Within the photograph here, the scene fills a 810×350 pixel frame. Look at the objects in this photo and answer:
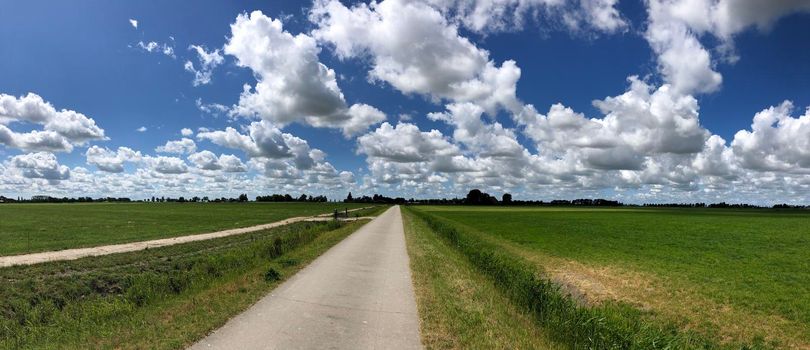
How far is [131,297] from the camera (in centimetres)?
1445

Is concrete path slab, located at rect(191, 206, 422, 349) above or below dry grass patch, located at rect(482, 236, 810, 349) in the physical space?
above

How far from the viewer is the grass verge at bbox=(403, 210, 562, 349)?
9.16 meters

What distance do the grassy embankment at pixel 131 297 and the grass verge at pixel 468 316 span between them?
4645 mm

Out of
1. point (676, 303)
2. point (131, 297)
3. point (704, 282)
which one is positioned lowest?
point (131, 297)

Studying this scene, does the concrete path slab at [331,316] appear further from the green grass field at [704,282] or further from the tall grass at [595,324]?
the green grass field at [704,282]

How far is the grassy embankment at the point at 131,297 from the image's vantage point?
9102mm

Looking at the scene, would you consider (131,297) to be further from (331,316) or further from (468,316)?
(468,316)

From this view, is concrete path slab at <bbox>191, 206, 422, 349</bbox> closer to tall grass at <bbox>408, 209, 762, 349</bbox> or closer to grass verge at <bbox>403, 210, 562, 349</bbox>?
grass verge at <bbox>403, 210, 562, 349</bbox>

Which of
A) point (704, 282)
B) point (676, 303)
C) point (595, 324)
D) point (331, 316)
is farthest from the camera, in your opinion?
point (704, 282)

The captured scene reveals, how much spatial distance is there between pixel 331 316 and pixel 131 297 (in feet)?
26.3

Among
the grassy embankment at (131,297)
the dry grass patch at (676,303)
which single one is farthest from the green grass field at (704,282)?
the grassy embankment at (131,297)

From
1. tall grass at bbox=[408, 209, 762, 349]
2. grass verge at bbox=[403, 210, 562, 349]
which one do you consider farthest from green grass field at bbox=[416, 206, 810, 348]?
grass verge at bbox=[403, 210, 562, 349]

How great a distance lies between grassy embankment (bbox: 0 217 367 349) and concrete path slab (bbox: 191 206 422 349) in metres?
0.64

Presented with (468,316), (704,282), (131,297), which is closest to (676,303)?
(704,282)
